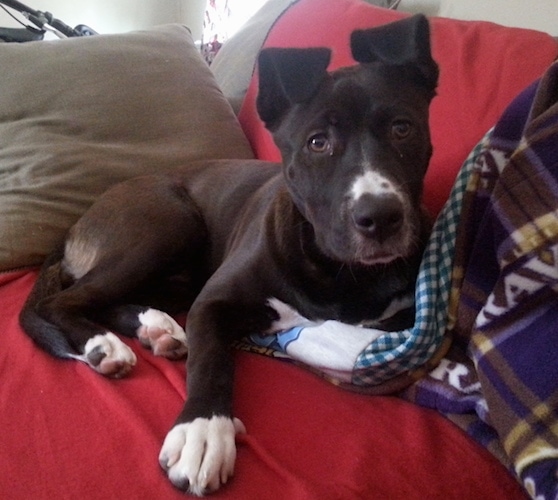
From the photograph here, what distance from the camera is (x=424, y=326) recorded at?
1055mm

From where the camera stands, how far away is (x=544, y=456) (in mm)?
828

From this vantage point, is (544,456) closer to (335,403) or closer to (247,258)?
(335,403)

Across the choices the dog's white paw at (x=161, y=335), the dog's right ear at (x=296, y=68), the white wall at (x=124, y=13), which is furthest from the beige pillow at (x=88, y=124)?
the white wall at (x=124, y=13)

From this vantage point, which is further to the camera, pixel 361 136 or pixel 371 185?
pixel 361 136

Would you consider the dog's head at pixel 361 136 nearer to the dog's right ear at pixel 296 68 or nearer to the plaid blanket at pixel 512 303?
the dog's right ear at pixel 296 68

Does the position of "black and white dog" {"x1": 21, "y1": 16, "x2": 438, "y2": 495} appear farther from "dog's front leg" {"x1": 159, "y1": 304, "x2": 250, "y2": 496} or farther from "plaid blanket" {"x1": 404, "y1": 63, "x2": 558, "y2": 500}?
"plaid blanket" {"x1": 404, "y1": 63, "x2": 558, "y2": 500}

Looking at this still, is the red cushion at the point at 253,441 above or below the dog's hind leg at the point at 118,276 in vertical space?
above

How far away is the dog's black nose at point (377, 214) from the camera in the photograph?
1.03m

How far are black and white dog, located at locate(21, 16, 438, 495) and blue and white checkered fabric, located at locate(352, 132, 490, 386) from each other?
61 millimetres

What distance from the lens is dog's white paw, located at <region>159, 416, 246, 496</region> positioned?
0.85m

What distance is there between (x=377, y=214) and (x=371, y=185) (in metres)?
0.06

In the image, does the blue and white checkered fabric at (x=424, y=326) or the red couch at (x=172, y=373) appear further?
the blue and white checkered fabric at (x=424, y=326)

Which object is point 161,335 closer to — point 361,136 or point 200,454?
point 200,454

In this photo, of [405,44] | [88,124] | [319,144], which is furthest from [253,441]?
[88,124]
